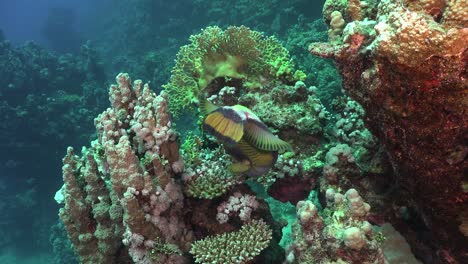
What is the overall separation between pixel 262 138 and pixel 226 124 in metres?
0.35

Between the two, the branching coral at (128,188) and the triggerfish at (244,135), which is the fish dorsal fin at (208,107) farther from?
the branching coral at (128,188)

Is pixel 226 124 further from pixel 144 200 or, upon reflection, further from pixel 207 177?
pixel 144 200

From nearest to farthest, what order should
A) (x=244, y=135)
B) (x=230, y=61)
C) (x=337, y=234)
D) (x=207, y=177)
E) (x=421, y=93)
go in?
(x=421, y=93)
(x=337, y=234)
(x=244, y=135)
(x=207, y=177)
(x=230, y=61)

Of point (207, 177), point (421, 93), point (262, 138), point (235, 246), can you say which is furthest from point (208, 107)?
point (421, 93)

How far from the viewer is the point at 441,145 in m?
2.09

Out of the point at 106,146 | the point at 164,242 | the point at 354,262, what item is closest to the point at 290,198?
the point at 164,242

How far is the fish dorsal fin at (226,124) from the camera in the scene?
2.93m

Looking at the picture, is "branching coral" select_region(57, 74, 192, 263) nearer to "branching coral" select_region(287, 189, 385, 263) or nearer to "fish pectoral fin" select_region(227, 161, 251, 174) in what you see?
"fish pectoral fin" select_region(227, 161, 251, 174)

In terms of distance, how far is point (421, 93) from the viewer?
1973mm

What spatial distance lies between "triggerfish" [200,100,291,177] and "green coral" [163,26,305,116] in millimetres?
1442

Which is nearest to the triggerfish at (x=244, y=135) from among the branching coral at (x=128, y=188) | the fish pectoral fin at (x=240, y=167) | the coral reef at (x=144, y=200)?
the fish pectoral fin at (x=240, y=167)

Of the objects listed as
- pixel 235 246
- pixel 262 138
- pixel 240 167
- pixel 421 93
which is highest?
pixel 421 93

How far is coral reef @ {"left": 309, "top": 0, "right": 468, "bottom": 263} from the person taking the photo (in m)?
1.84

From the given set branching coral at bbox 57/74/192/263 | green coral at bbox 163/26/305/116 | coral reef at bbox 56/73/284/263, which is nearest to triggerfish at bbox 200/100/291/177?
coral reef at bbox 56/73/284/263
